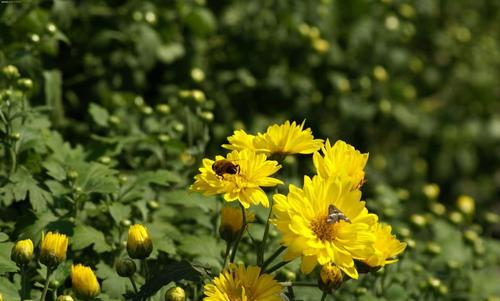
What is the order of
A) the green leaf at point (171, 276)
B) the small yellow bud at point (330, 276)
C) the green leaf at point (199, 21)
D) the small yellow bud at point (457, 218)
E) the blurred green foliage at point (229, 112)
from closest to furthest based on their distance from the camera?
the small yellow bud at point (330, 276), the green leaf at point (171, 276), the blurred green foliage at point (229, 112), the small yellow bud at point (457, 218), the green leaf at point (199, 21)

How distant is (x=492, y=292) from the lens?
3732 mm

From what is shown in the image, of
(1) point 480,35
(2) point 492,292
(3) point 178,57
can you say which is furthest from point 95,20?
(1) point 480,35

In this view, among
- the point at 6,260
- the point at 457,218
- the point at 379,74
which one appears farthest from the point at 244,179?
the point at 379,74

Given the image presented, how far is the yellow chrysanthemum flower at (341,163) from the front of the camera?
225cm

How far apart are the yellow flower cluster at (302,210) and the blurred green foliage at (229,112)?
1.49ft

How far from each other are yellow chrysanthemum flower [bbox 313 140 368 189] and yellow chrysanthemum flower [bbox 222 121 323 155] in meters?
0.04

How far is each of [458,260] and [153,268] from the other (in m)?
1.67

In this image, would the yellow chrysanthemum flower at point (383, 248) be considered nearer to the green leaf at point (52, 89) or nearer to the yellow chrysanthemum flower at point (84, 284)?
the yellow chrysanthemum flower at point (84, 284)

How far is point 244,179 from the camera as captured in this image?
2184 millimetres

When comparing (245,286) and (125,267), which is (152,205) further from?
(245,286)

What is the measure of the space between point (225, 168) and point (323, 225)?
307mm

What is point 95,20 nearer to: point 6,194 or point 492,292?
point 6,194

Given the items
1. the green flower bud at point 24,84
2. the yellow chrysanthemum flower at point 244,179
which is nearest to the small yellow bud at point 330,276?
the yellow chrysanthemum flower at point 244,179

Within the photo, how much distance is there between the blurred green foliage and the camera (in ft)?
9.43
